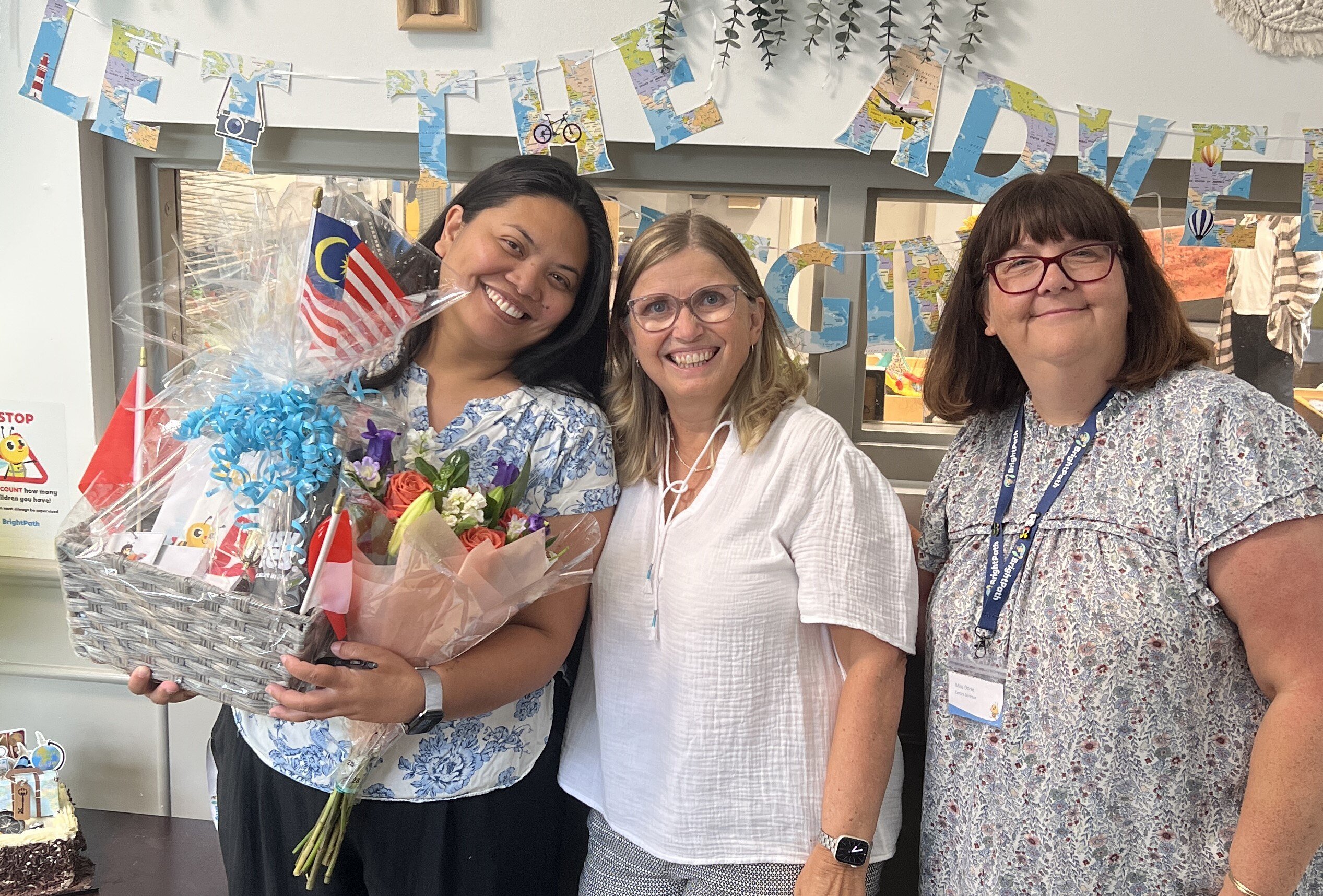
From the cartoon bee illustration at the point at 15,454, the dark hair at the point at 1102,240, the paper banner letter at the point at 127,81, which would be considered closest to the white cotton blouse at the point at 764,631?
the dark hair at the point at 1102,240

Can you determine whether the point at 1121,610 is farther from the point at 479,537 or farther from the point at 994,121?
the point at 994,121

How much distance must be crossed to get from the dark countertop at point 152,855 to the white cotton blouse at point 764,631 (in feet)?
4.20

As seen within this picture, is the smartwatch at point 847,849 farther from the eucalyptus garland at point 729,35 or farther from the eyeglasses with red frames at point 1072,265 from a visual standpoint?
the eucalyptus garland at point 729,35

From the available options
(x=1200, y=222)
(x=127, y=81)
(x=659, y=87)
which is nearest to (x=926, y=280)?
(x=1200, y=222)

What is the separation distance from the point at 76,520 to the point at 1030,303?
1.22 metres

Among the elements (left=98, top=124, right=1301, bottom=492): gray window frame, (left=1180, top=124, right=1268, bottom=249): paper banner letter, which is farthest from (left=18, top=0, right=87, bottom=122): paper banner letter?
(left=1180, top=124, right=1268, bottom=249): paper banner letter

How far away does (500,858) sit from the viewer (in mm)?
1271

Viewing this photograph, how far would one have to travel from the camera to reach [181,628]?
98 centimetres

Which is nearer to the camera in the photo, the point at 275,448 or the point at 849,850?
the point at 275,448

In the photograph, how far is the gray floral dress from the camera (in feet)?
3.39

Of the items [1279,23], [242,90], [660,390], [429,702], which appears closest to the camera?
[429,702]

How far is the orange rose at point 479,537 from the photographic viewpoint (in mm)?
1020

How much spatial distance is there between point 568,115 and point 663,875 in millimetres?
1498

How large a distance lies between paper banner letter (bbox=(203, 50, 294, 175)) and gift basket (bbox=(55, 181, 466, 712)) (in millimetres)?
939
